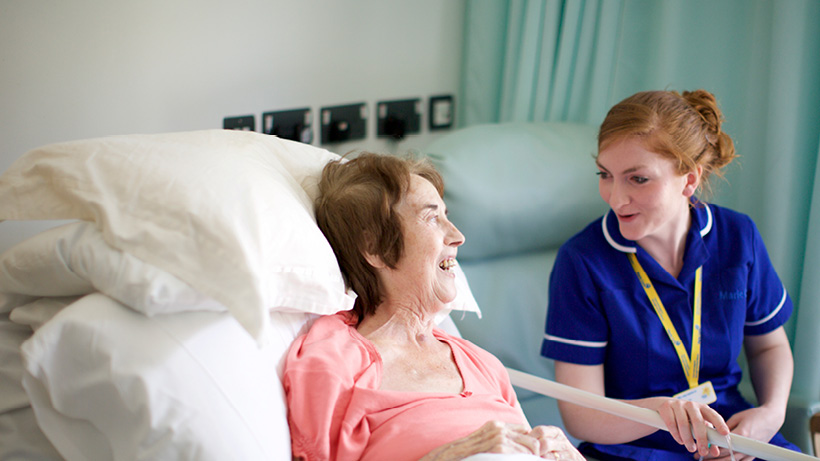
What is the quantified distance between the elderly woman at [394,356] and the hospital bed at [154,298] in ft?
0.20

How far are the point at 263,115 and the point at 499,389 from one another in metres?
0.95

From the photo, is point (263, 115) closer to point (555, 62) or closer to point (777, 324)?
point (555, 62)

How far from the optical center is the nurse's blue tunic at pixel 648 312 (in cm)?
145

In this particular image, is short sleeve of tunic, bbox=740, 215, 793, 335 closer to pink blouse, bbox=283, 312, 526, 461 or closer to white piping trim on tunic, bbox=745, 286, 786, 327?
white piping trim on tunic, bbox=745, 286, 786, 327

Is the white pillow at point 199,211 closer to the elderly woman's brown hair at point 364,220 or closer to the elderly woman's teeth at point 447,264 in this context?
the elderly woman's brown hair at point 364,220

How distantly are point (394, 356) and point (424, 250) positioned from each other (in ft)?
0.64

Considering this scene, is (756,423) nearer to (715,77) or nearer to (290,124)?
(715,77)

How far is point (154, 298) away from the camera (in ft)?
2.69

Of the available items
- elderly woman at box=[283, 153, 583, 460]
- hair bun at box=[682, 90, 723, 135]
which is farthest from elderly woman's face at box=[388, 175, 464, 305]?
hair bun at box=[682, 90, 723, 135]

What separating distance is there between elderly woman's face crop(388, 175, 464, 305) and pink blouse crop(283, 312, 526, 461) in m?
Answer: 0.15

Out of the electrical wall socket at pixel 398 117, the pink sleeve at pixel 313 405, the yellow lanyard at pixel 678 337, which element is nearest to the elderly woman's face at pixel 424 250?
the pink sleeve at pixel 313 405

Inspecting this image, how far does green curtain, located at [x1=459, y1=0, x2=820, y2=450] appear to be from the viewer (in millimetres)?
1672

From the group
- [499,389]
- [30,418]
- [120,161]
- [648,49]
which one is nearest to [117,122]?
[120,161]

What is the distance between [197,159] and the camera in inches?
38.0
